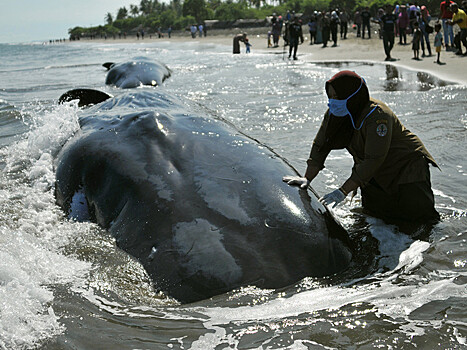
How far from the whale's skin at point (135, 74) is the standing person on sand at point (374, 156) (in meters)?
9.70

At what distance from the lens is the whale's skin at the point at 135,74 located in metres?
13.9

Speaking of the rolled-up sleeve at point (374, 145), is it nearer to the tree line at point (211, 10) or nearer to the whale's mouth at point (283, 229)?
the whale's mouth at point (283, 229)

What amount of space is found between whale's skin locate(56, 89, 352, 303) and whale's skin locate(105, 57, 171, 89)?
9266mm

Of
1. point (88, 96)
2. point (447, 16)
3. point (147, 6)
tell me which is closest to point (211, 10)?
point (147, 6)

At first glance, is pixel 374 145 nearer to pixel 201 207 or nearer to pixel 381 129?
pixel 381 129

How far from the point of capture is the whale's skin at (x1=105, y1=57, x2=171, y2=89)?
1392 cm

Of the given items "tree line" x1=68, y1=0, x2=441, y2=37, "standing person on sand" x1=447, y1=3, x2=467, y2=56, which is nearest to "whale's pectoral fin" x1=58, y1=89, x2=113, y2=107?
"standing person on sand" x1=447, y1=3, x2=467, y2=56

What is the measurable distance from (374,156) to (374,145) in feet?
0.28

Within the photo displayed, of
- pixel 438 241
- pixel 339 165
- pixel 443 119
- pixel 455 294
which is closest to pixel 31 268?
pixel 455 294

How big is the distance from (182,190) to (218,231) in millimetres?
478

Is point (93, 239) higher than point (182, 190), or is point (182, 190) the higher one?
point (182, 190)

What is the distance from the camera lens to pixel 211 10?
117875 mm

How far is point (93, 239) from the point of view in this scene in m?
4.26

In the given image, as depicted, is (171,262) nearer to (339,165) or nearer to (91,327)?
(91,327)
